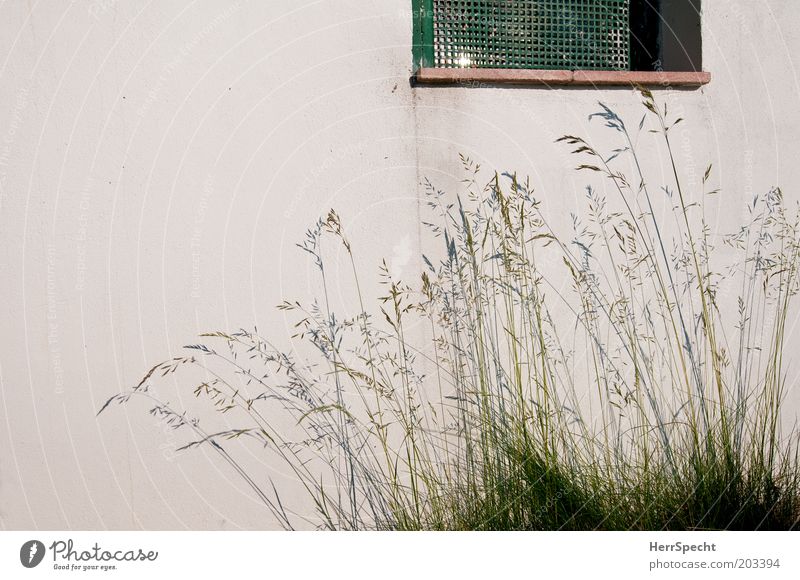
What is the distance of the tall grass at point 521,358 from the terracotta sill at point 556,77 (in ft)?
0.39

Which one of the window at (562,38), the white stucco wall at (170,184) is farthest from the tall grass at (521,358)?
the window at (562,38)

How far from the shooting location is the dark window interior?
3.11 metres

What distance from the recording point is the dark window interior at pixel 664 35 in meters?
3.11

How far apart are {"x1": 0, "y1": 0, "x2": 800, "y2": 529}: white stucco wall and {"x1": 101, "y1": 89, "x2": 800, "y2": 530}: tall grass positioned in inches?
4.4

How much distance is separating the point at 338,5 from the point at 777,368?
2086mm

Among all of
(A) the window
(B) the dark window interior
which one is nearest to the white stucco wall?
(A) the window

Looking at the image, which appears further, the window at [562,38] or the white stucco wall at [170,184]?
the window at [562,38]

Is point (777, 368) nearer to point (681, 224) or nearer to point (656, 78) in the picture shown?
point (681, 224)

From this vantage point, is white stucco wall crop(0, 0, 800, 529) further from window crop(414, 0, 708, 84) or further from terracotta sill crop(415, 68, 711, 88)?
window crop(414, 0, 708, 84)

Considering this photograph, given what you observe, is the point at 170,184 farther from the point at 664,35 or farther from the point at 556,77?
the point at 664,35

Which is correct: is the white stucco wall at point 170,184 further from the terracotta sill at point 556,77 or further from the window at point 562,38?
the window at point 562,38

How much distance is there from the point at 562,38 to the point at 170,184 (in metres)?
1.59
